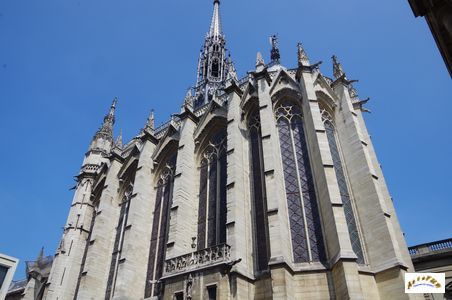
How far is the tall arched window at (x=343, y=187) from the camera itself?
13789 millimetres

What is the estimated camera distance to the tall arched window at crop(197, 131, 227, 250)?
53.8ft

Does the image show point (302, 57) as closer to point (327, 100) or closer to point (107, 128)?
point (327, 100)

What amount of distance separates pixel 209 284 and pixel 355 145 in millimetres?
9100

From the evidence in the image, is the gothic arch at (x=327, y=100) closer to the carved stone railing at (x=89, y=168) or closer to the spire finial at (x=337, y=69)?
the spire finial at (x=337, y=69)

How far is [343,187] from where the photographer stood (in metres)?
15.5

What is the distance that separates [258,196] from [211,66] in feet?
89.5

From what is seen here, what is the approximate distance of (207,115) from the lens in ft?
69.8

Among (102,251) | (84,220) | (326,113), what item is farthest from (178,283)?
(84,220)

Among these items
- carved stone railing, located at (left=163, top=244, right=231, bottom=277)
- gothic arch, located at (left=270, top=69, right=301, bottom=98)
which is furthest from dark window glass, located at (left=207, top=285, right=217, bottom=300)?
gothic arch, located at (left=270, top=69, right=301, bottom=98)

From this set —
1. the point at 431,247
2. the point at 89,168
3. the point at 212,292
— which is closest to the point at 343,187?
the point at 431,247

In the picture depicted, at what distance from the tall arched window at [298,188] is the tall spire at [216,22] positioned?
93.7 ft

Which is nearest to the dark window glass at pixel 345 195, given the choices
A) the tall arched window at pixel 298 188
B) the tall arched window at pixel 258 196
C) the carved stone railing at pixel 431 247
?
the tall arched window at pixel 298 188

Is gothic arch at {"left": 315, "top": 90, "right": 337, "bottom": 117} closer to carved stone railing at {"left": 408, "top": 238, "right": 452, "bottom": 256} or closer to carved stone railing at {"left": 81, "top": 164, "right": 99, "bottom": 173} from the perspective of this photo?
carved stone railing at {"left": 408, "top": 238, "right": 452, "bottom": 256}

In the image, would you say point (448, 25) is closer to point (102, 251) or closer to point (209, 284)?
point (209, 284)
